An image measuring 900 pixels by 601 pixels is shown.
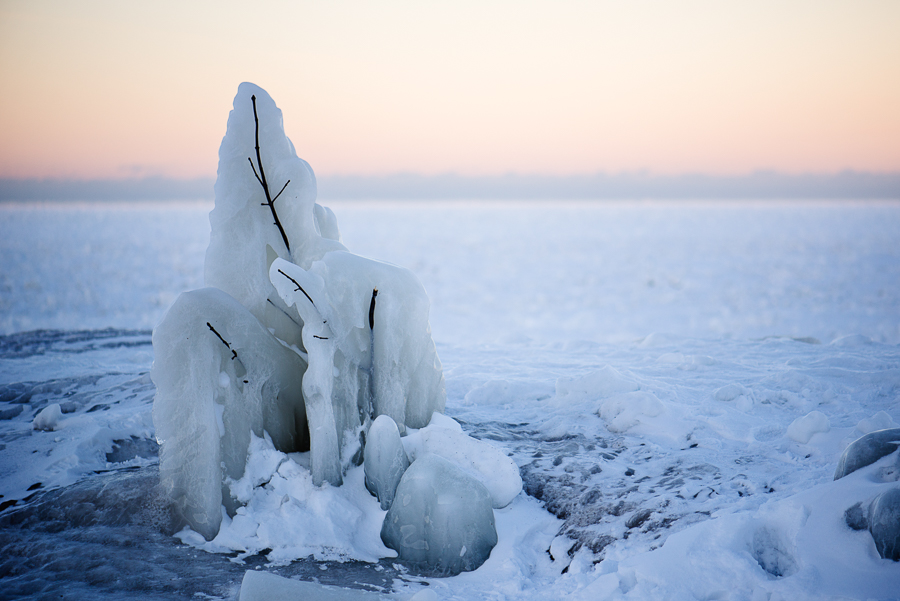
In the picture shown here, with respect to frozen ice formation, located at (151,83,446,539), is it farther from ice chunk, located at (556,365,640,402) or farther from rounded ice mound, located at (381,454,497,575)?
ice chunk, located at (556,365,640,402)

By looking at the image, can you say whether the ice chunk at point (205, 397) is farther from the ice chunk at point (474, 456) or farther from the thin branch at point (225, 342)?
the ice chunk at point (474, 456)

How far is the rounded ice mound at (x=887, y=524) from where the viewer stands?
282 cm

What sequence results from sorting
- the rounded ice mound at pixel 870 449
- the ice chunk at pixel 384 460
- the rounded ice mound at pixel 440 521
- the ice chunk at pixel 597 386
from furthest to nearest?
the ice chunk at pixel 597 386, the ice chunk at pixel 384 460, the rounded ice mound at pixel 440 521, the rounded ice mound at pixel 870 449

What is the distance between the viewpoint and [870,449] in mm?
3418

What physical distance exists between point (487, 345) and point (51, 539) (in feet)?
21.3

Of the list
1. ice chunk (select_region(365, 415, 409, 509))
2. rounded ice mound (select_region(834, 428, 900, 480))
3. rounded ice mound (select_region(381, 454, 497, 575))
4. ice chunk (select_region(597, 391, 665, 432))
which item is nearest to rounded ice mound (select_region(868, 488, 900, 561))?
rounded ice mound (select_region(834, 428, 900, 480))

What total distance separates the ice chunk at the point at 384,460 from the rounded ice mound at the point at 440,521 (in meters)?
0.19

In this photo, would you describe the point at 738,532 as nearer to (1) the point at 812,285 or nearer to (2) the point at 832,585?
(2) the point at 832,585

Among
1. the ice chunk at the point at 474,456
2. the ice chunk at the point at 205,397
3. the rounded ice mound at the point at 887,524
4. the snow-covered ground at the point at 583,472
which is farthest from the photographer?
the ice chunk at the point at 474,456

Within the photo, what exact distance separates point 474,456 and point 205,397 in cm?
200

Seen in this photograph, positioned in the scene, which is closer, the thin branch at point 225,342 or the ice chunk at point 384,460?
the thin branch at point 225,342

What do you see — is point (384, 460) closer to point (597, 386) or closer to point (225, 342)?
point (225, 342)

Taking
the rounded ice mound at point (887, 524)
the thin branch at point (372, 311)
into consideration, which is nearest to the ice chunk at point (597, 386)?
the thin branch at point (372, 311)

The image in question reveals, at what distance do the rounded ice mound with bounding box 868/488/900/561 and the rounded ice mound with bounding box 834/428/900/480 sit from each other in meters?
0.53
